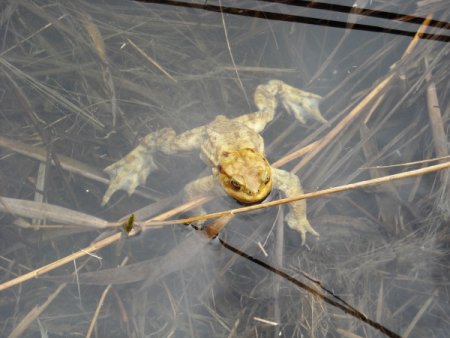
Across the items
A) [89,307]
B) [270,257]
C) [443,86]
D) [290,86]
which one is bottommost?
[89,307]

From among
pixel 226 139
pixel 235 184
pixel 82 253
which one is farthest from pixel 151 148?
pixel 82 253

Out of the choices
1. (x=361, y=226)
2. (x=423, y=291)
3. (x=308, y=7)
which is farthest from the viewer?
(x=308, y=7)

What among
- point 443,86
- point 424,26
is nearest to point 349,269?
point 443,86

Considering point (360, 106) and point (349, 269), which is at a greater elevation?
point (360, 106)

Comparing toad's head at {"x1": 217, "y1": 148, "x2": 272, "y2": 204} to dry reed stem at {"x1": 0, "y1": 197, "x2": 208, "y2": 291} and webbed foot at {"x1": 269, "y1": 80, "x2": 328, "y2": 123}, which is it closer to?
dry reed stem at {"x1": 0, "y1": 197, "x2": 208, "y2": 291}

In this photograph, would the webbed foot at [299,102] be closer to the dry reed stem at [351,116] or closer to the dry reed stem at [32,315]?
the dry reed stem at [351,116]

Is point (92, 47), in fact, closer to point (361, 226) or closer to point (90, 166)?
point (90, 166)
